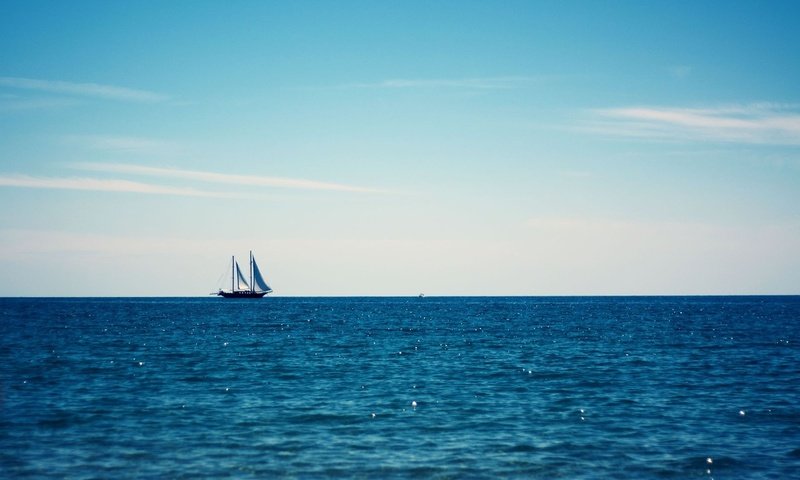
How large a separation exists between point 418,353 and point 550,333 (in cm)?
3497

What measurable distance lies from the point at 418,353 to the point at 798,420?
3751 cm

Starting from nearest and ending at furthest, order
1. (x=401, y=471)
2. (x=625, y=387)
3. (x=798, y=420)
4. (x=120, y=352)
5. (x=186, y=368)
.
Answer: (x=401, y=471)
(x=798, y=420)
(x=625, y=387)
(x=186, y=368)
(x=120, y=352)

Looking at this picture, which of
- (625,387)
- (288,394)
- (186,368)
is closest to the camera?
(288,394)

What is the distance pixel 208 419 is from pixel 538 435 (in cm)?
1423

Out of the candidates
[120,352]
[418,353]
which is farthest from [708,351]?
[120,352]

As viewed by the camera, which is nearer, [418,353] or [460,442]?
[460,442]

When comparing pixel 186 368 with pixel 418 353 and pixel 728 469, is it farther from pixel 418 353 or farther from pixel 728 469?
pixel 728 469

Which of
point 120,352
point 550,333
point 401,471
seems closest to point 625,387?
point 401,471

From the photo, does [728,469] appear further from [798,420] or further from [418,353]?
[418,353]

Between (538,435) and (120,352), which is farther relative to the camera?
(120,352)

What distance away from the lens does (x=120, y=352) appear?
206 feet

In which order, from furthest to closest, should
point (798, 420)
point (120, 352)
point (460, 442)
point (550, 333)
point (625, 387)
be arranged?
point (550, 333) → point (120, 352) → point (625, 387) → point (798, 420) → point (460, 442)

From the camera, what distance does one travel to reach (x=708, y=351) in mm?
63844

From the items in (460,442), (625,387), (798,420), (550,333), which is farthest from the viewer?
(550,333)
